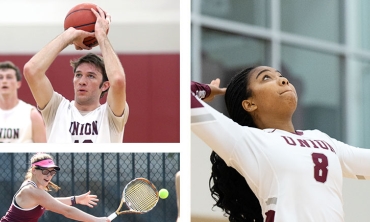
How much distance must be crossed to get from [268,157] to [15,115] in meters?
1.09

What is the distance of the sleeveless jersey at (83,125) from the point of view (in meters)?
2.46

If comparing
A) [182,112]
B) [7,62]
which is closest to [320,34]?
[182,112]

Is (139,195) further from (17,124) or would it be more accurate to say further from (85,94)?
(17,124)

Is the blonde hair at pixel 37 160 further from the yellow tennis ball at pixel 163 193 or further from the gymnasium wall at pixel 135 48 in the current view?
the yellow tennis ball at pixel 163 193

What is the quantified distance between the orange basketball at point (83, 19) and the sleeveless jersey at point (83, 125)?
0.24m

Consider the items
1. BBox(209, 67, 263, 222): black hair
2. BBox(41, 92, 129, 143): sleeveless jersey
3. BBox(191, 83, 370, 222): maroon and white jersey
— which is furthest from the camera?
BBox(41, 92, 129, 143): sleeveless jersey

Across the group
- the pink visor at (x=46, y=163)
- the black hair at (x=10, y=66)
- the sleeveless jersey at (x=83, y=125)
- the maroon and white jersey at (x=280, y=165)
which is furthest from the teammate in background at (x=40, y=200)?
the maroon and white jersey at (x=280, y=165)

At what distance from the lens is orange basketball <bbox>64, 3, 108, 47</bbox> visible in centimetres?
239

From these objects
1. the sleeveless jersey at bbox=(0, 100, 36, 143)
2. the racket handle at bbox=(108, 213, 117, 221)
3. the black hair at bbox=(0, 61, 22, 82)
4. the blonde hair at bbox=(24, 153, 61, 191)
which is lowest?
the racket handle at bbox=(108, 213, 117, 221)

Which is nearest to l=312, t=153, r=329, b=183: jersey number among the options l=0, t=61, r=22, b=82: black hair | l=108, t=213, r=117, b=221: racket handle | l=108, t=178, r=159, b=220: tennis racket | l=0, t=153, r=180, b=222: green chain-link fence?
l=0, t=153, r=180, b=222: green chain-link fence

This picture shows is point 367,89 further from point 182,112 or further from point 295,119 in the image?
point 182,112

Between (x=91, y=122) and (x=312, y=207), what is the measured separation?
2.76 ft

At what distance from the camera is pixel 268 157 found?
7.03 feet

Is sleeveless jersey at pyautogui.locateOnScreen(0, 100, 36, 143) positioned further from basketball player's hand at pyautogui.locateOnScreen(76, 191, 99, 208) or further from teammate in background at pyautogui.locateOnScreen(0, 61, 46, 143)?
basketball player's hand at pyautogui.locateOnScreen(76, 191, 99, 208)
